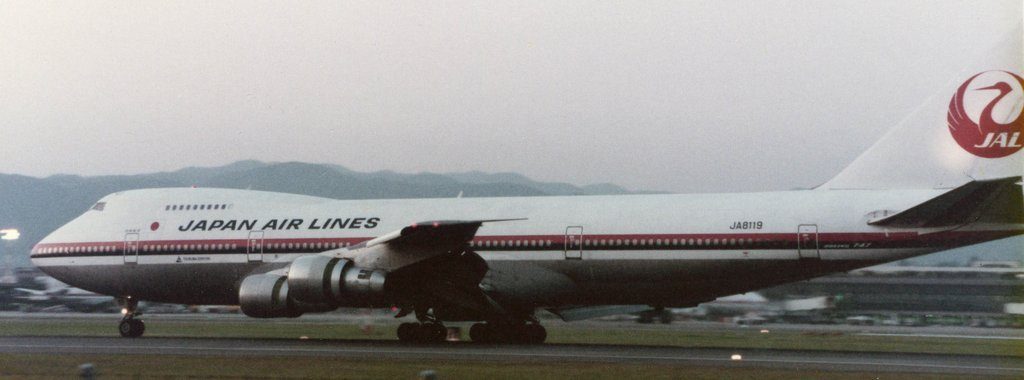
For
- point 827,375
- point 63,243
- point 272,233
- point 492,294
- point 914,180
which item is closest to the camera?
point 827,375

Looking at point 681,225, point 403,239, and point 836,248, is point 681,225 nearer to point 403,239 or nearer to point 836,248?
point 836,248

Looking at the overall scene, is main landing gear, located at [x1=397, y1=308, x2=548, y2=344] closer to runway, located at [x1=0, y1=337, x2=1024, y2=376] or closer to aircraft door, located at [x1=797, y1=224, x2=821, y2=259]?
runway, located at [x1=0, y1=337, x2=1024, y2=376]

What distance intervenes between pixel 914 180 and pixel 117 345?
16.9 metres

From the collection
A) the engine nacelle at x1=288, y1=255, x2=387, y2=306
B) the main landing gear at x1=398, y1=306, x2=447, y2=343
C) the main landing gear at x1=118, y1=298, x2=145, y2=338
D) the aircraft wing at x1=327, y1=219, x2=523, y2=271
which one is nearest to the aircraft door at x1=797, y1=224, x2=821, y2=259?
the aircraft wing at x1=327, y1=219, x2=523, y2=271

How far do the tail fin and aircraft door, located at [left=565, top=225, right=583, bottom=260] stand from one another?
563 cm

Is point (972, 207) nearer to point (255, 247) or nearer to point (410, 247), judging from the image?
point (410, 247)

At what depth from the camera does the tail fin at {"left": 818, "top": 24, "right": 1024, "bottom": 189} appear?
21297mm

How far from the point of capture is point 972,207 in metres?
20.1

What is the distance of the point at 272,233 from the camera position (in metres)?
26.4

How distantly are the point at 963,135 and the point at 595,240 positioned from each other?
7.69 m

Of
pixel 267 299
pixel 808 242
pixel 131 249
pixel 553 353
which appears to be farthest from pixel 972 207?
pixel 131 249

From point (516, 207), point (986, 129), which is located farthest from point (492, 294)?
point (986, 129)

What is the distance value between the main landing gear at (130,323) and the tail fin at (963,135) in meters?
17.2

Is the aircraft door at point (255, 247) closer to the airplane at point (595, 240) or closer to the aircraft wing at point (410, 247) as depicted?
the airplane at point (595, 240)
